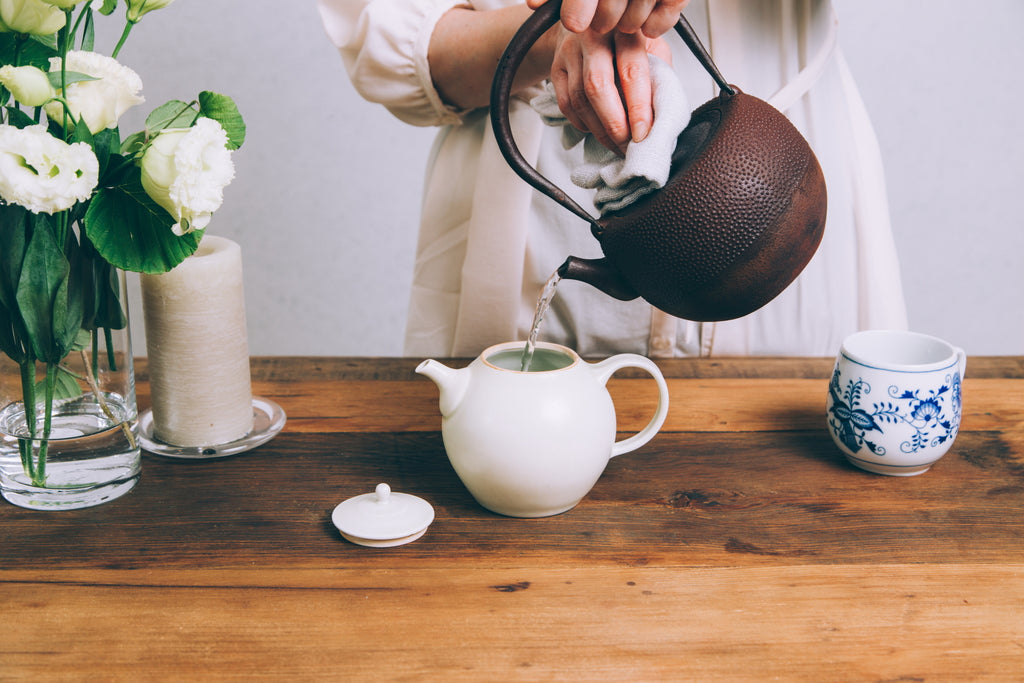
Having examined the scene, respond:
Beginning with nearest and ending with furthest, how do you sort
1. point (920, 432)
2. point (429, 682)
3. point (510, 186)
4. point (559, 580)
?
point (429, 682) → point (559, 580) → point (920, 432) → point (510, 186)

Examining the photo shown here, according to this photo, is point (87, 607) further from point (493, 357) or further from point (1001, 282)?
point (1001, 282)

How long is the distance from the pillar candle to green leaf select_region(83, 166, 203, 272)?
0.10 m

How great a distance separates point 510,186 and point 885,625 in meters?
0.68

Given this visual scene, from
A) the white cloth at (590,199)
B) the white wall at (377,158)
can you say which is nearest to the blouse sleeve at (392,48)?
the white cloth at (590,199)

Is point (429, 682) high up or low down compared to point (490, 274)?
down

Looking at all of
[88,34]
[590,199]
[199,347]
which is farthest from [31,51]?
[590,199]

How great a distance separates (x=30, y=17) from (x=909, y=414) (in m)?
0.79

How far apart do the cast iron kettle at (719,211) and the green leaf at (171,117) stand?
10.9 inches

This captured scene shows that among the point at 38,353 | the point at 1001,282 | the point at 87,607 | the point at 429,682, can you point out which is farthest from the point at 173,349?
the point at 1001,282

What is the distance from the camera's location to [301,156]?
78.7 inches

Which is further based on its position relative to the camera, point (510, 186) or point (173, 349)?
point (510, 186)

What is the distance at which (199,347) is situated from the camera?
81 cm

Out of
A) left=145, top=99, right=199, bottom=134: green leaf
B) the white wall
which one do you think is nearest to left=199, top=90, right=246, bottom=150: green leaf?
left=145, top=99, right=199, bottom=134: green leaf

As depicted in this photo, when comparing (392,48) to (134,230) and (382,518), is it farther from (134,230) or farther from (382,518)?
(382,518)
